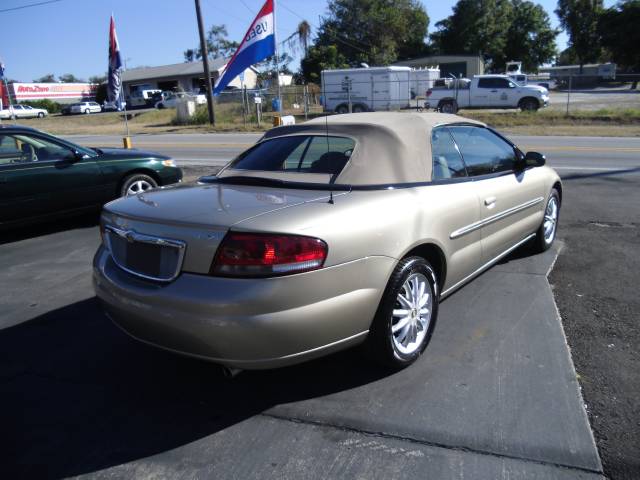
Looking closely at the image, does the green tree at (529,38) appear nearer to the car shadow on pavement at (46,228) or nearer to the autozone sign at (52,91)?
the autozone sign at (52,91)

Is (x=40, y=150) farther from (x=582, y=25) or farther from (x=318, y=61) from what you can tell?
(x=582, y=25)

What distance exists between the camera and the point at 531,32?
69.1 m

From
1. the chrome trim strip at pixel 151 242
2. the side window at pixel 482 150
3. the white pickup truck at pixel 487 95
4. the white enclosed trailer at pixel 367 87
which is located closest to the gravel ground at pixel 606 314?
the side window at pixel 482 150

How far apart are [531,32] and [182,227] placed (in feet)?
249

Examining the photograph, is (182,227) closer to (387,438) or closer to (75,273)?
(387,438)

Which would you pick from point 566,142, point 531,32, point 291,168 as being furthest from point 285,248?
point 531,32

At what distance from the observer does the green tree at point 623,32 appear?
2282 inches

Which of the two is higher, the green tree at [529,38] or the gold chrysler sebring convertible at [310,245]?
the green tree at [529,38]

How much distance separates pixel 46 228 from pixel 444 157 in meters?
6.07

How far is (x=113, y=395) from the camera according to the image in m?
3.35

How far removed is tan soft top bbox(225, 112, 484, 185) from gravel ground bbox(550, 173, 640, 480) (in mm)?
1624

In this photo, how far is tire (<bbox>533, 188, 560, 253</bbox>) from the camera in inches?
225

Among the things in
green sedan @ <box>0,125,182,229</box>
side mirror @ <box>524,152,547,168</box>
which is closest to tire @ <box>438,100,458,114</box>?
green sedan @ <box>0,125,182,229</box>

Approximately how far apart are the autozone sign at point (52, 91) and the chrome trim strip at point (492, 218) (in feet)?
254
